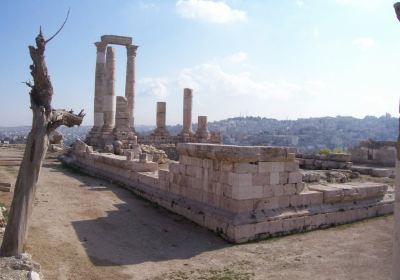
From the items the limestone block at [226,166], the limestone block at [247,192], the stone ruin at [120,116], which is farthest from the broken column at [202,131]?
the limestone block at [247,192]

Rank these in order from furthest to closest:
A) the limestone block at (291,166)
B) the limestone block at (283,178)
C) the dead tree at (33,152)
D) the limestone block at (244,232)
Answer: the limestone block at (291,166) < the limestone block at (283,178) < the limestone block at (244,232) < the dead tree at (33,152)

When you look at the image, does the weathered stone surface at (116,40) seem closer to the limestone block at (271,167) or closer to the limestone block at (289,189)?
the limestone block at (271,167)

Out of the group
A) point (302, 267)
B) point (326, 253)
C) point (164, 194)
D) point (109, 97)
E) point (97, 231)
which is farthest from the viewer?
point (109, 97)

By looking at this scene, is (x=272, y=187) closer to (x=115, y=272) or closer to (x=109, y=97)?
(x=115, y=272)

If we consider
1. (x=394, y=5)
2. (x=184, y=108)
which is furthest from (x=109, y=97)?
(x=394, y=5)

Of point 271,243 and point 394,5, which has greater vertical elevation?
point 394,5

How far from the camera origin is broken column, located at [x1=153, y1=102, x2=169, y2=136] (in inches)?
1259

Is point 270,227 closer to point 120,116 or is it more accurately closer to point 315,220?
point 315,220

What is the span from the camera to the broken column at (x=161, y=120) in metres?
32.0

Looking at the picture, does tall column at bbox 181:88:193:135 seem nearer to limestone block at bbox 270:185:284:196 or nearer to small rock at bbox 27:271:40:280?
limestone block at bbox 270:185:284:196

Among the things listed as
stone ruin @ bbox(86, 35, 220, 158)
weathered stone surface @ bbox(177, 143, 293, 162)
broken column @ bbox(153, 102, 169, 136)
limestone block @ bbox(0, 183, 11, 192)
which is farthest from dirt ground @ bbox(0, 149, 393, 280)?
broken column @ bbox(153, 102, 169, 136)

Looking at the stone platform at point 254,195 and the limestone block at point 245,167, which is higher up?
the limestone block at point 245,167

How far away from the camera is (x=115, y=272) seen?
6.32 meters

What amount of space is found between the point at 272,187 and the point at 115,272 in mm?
3878
